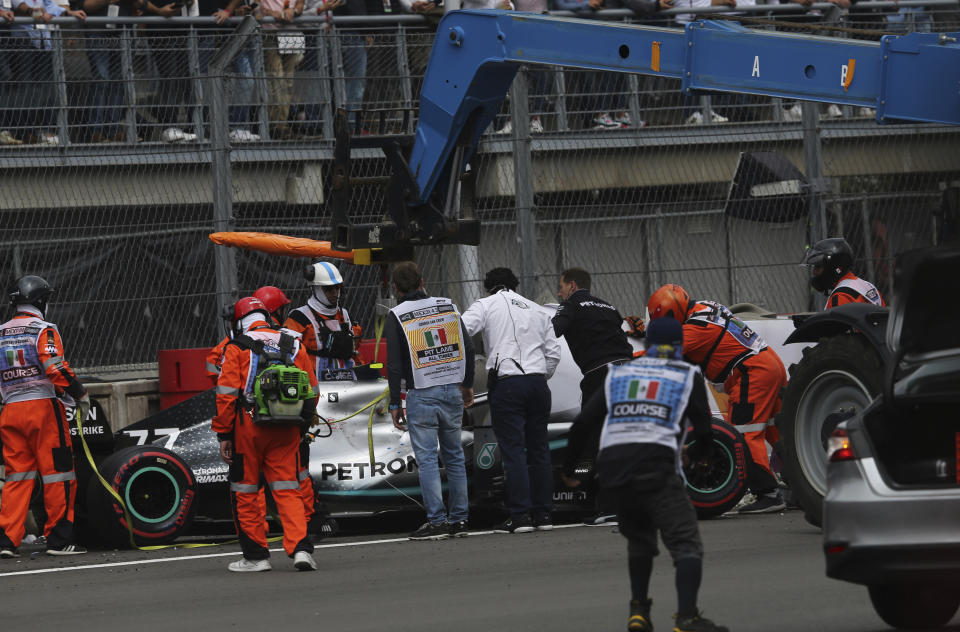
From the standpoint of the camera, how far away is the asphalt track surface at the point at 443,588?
741cm

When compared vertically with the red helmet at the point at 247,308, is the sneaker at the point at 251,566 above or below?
below

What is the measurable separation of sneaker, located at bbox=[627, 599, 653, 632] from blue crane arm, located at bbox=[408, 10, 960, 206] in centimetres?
395

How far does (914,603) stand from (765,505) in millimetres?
5039

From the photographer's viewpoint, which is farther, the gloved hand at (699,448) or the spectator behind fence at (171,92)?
the spectator behind fence at (171,92)

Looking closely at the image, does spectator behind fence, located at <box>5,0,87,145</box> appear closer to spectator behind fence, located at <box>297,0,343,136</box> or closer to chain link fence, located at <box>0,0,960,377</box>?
chain link fence, located at <box>0,0,960,377</box>

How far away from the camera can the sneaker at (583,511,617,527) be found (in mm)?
11453

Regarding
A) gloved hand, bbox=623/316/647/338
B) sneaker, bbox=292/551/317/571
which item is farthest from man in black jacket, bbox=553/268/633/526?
sneaker, bbox=292/551/317/571

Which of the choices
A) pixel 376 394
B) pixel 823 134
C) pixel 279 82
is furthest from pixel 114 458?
pixel 823 134

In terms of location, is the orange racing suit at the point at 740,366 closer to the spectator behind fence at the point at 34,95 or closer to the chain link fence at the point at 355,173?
the chain link fence at the point at 355,173

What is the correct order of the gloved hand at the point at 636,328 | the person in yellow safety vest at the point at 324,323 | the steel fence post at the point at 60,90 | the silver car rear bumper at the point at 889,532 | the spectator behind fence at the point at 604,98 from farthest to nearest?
the spectator behind fence at the point at 604,98
the steel fence post at the point at 60,90
the person in yellow safety vest at the point at 324,323
the gloved hand at the point at 636,328
the silver car rear bumper at the point at 889,532

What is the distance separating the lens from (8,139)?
13.6 meters

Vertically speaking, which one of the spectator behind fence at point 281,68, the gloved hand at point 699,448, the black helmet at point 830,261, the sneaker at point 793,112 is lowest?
the gloved hand at point 699,448

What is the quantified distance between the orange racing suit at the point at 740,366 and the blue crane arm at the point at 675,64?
87.2 inches

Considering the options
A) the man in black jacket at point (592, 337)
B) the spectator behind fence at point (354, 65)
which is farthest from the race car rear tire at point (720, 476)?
the spectator behind fence at point (354, 65)
